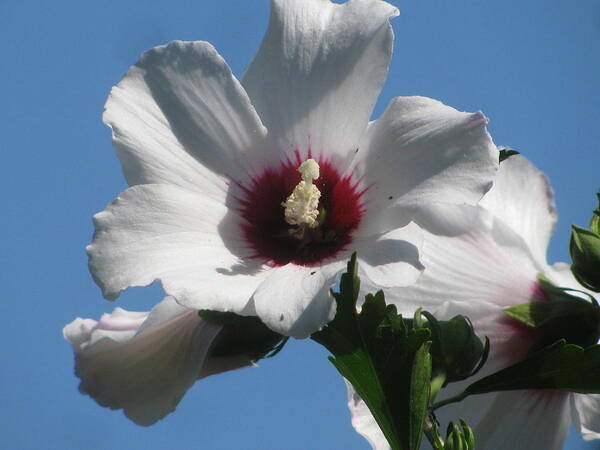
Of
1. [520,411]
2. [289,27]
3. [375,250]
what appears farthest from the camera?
[520,411]

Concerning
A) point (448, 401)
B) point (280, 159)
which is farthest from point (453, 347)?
point (280, 159)

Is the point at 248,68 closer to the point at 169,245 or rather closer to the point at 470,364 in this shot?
the point at 169,245

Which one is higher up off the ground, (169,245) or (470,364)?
(169,245)

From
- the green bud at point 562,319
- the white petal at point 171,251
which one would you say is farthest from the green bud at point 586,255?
the white petal at point 171,251

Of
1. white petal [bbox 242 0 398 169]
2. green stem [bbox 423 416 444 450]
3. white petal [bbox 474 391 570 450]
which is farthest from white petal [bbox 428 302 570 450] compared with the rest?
white petal [bbox 242 0 398 169]

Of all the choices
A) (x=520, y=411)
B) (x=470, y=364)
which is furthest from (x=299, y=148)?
(x=520, y=411)

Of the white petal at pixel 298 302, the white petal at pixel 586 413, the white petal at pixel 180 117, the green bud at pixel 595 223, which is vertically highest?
the white petal at pixel 180 117

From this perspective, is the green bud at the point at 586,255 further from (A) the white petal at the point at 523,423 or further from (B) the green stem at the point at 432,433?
(B) the green stem at the point at 432,433
